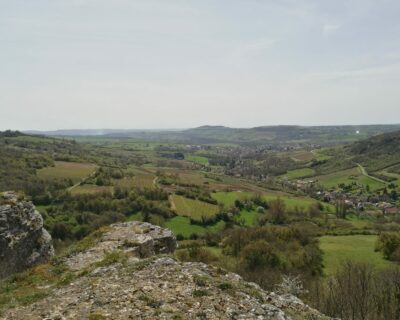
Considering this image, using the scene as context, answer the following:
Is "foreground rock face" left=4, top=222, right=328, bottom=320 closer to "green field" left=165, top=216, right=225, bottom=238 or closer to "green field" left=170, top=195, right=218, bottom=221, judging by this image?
"green field" left=165, top=216, right=225, bottom=238

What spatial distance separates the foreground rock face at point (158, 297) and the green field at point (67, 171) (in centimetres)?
9627

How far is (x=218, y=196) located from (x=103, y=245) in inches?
3719

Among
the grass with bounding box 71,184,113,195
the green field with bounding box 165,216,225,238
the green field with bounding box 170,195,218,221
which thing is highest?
the grass with bounding box 71,184,113,195

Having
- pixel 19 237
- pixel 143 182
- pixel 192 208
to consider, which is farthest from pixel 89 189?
pixel 19 237

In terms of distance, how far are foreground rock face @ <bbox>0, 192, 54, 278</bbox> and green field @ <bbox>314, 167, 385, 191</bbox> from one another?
153820mm

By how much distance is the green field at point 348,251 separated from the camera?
5681 cm

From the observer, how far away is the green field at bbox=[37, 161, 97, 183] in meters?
111

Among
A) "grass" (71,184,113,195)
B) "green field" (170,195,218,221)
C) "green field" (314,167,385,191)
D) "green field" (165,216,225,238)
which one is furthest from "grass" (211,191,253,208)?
"green field" (314,167,385,191)

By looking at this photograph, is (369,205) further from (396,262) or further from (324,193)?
(396,262)

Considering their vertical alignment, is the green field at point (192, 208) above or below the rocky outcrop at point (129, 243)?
below

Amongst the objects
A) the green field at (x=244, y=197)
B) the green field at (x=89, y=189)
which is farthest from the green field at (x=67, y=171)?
the green field at (x=244, y=197)

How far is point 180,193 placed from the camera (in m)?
115

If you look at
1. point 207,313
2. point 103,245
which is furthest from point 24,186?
point 207,313

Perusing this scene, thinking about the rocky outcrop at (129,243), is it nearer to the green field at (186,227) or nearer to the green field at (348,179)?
the green field at (186,227)
